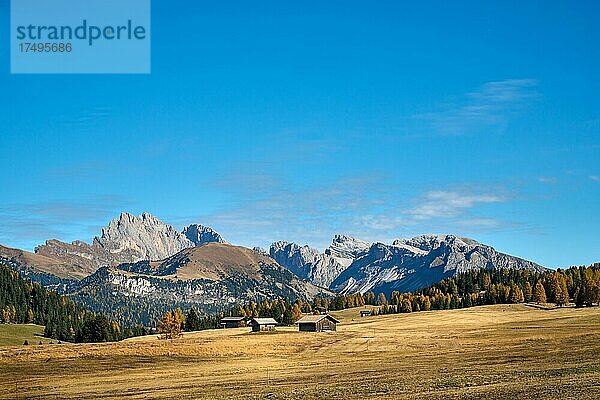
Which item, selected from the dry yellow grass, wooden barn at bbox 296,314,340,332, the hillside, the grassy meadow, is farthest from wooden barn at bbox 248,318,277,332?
the dry yellow grass

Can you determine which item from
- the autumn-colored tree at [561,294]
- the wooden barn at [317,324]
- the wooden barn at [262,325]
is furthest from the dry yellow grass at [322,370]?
the autumn-colored tree at [561,294]

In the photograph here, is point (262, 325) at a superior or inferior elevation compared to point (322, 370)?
inferior

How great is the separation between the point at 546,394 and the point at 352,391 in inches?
519

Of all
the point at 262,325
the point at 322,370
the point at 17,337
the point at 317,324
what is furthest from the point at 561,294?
the point at 17,337

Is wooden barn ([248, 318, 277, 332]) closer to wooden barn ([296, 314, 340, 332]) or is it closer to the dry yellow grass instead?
wooden barn ([296, 314, 340, 332])

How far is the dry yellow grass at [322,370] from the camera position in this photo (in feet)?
144

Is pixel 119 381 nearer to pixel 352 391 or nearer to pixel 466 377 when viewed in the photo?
pixel 352 391

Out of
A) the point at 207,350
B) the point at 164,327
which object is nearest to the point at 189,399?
the point at 207,350

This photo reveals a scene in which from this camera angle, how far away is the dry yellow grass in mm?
43906

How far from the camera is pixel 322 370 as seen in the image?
64938 millimetres

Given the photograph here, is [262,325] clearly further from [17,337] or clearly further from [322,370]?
[322,370]

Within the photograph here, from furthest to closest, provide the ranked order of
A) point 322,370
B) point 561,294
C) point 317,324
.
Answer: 1. point 561,294
2. point 317,324
3. point 322,370

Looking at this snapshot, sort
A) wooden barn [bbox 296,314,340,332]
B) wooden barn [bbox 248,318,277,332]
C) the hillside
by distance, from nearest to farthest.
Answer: wooden barn [bbox 296,314,340,332]
the hillside
wooden barn [bbox 248,318,277,332]

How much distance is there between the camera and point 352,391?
44906 millimetres
